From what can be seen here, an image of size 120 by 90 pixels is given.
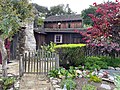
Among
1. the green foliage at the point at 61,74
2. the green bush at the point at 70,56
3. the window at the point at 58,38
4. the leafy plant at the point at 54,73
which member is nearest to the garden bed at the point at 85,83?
the green foliage at the point at 61,74

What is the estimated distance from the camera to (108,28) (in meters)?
8.29

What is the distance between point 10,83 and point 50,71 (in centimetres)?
189

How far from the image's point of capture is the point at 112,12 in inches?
324

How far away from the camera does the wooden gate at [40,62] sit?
795 cm

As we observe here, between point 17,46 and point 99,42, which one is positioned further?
point 17,46

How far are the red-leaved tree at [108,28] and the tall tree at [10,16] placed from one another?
3123 millimetres

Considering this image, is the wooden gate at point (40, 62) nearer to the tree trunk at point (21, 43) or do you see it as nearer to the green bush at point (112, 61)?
the green bush at point (112, 61)

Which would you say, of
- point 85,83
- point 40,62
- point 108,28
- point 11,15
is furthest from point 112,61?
point 11,15

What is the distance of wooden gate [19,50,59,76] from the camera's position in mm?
7949

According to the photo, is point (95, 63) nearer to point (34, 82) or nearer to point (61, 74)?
point (61, 74)

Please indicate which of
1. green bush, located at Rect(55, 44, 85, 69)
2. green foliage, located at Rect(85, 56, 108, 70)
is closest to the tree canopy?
green bush, located at Rect(55, 44, 85, 69)

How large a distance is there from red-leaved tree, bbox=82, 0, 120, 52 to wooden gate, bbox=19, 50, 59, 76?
1.86m

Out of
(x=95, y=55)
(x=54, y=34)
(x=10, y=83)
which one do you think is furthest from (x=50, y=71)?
(x=54, y=34)

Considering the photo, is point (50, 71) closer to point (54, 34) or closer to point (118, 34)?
point (118, 34)
